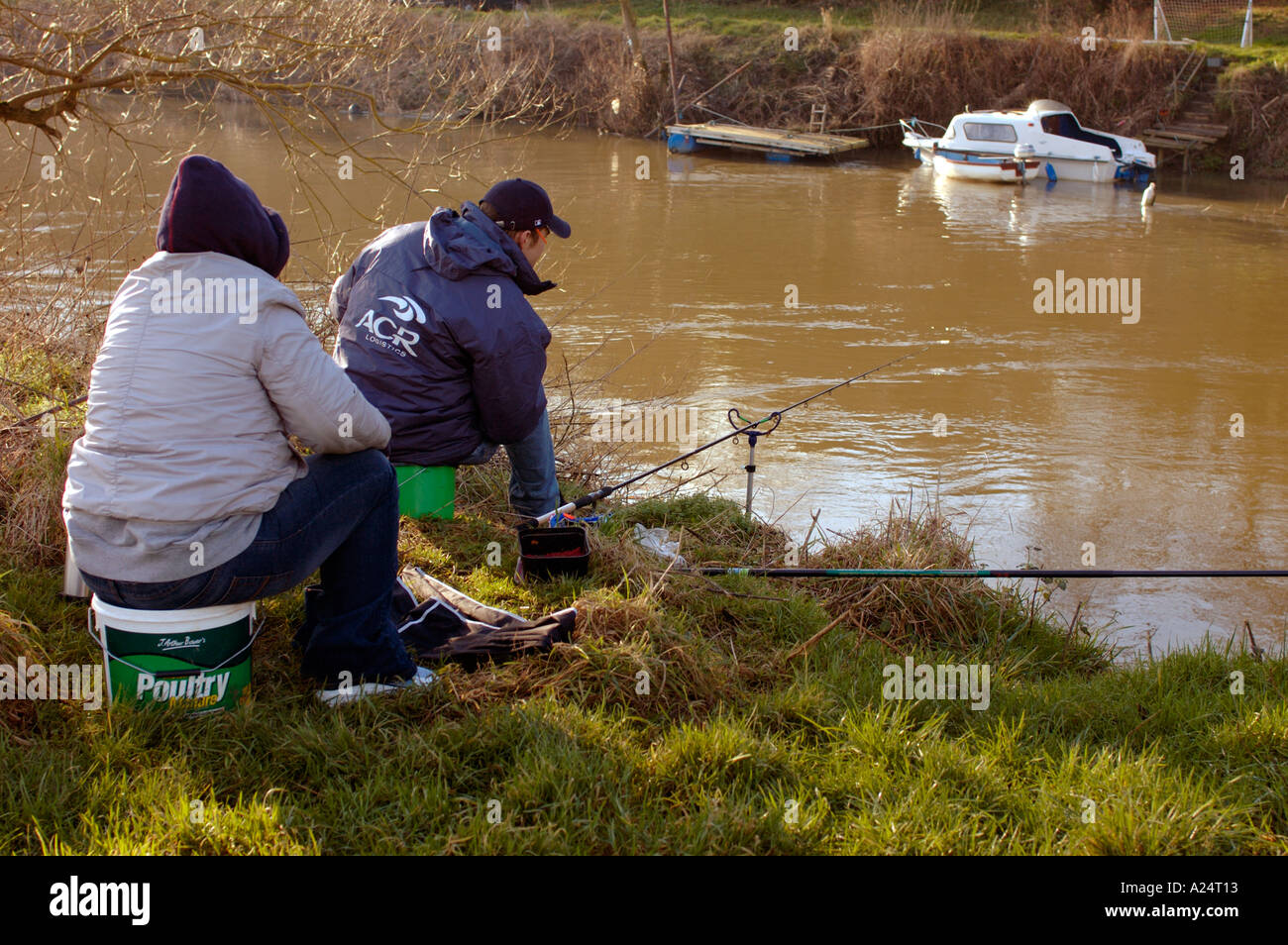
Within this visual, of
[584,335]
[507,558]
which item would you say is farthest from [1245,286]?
[507,558]

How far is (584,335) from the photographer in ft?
37.7

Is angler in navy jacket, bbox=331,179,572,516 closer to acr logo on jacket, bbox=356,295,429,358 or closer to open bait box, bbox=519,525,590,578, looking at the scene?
acr logo on jacket, bbox=356,295,429,358

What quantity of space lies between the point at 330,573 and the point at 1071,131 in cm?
2260

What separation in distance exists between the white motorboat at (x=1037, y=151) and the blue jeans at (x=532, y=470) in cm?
1929

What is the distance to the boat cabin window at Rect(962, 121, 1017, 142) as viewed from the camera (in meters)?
22.1

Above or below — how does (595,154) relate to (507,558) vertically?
above

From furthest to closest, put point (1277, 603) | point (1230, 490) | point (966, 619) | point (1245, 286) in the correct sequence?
point (1245, 286)
point (1230, 490)
point (1277, 603)
point (966, 619)

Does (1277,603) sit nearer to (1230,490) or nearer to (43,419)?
(1230,490)

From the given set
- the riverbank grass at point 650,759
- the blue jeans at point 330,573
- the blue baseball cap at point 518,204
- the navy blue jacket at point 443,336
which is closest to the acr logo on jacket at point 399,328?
the navy blue jacket at point 443,336

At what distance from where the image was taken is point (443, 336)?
13.7ft

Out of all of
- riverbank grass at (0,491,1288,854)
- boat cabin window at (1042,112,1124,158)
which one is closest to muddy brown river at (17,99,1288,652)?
boat cabin window at (1042,112,1124,158)

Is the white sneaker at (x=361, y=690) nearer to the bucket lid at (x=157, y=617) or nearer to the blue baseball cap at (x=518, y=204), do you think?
the bucket lid at (x=157, y=617)

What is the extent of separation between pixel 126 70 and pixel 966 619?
15.7 feet

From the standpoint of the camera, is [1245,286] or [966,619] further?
[1245,286]
